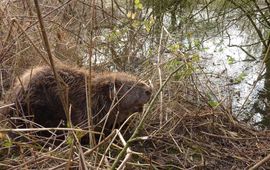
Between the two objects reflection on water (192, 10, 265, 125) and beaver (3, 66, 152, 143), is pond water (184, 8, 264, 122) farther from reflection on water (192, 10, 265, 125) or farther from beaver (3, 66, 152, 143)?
beaver (3, 66, 152, 143)

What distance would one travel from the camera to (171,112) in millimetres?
3588

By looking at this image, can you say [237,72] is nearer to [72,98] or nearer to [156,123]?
[156,123]

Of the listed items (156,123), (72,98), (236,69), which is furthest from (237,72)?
(72,98)

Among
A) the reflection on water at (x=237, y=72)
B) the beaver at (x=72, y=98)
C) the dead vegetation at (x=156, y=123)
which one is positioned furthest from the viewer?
the reflection on water at (x=237, y=72)

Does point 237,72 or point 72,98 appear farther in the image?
point 237,72

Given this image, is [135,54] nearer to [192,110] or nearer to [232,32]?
[192,110]

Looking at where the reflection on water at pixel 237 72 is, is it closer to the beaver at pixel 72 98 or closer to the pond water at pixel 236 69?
the pond water at pixel 236 69

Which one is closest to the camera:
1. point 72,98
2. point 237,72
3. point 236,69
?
point 72,98

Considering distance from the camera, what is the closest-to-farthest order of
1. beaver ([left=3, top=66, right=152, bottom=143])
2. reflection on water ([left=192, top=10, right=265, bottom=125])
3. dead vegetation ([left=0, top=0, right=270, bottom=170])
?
dead vegetation ([left=0, top=0, right=270, bottom=170]) → beaver ([left=3, top=66, right=152, bottom=143]) → reflection on water ([left=192, top=10, right=265, bottom=125])

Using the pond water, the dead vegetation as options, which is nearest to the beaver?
the dead vegetation

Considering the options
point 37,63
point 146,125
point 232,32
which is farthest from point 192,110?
point 232,32

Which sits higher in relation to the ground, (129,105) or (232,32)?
(232,32)

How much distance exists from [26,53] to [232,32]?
13.3ft

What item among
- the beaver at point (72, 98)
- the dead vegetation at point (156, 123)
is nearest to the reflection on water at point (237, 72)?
the dead vegetation at point (156, 123)
